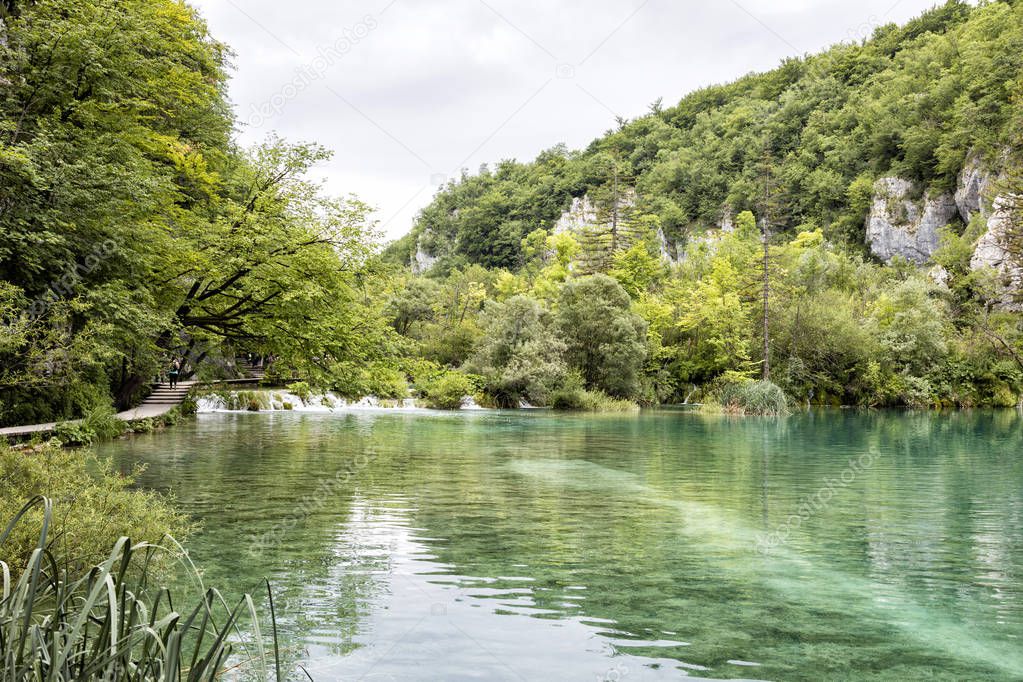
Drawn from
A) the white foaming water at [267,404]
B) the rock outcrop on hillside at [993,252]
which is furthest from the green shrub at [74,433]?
the rock outcrop on hillside at [993,252]

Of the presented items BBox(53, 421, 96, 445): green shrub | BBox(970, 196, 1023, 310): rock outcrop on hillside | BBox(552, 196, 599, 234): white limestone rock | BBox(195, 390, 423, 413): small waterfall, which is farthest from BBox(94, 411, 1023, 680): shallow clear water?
BBox(552, 196, 599, 234): white limestone rock

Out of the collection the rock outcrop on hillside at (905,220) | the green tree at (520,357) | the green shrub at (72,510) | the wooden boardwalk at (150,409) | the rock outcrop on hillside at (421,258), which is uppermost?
the rock outcrop on hillside at (421,258)

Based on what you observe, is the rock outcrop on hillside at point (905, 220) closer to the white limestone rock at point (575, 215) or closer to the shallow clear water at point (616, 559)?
the white limestone rock at point (575, 215)

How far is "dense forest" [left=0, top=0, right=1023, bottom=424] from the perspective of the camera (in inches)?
578

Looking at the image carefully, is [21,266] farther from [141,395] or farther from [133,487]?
[141,395]

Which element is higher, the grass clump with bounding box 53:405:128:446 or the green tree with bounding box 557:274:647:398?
the green tree with bounding box 557:274:647:398

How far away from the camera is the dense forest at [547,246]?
14672 mm

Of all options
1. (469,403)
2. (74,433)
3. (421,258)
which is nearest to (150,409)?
(74,433)

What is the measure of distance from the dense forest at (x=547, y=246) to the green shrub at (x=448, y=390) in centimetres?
24

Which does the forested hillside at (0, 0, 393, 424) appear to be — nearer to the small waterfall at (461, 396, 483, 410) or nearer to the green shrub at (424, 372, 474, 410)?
the green shrub at (424, 372, 474, 410)

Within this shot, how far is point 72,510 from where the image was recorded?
6770 millimetres

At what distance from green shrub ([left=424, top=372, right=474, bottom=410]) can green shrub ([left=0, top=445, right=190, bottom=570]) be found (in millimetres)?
33184

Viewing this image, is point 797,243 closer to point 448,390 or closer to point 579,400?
point 579,400

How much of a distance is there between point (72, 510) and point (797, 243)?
247ft
